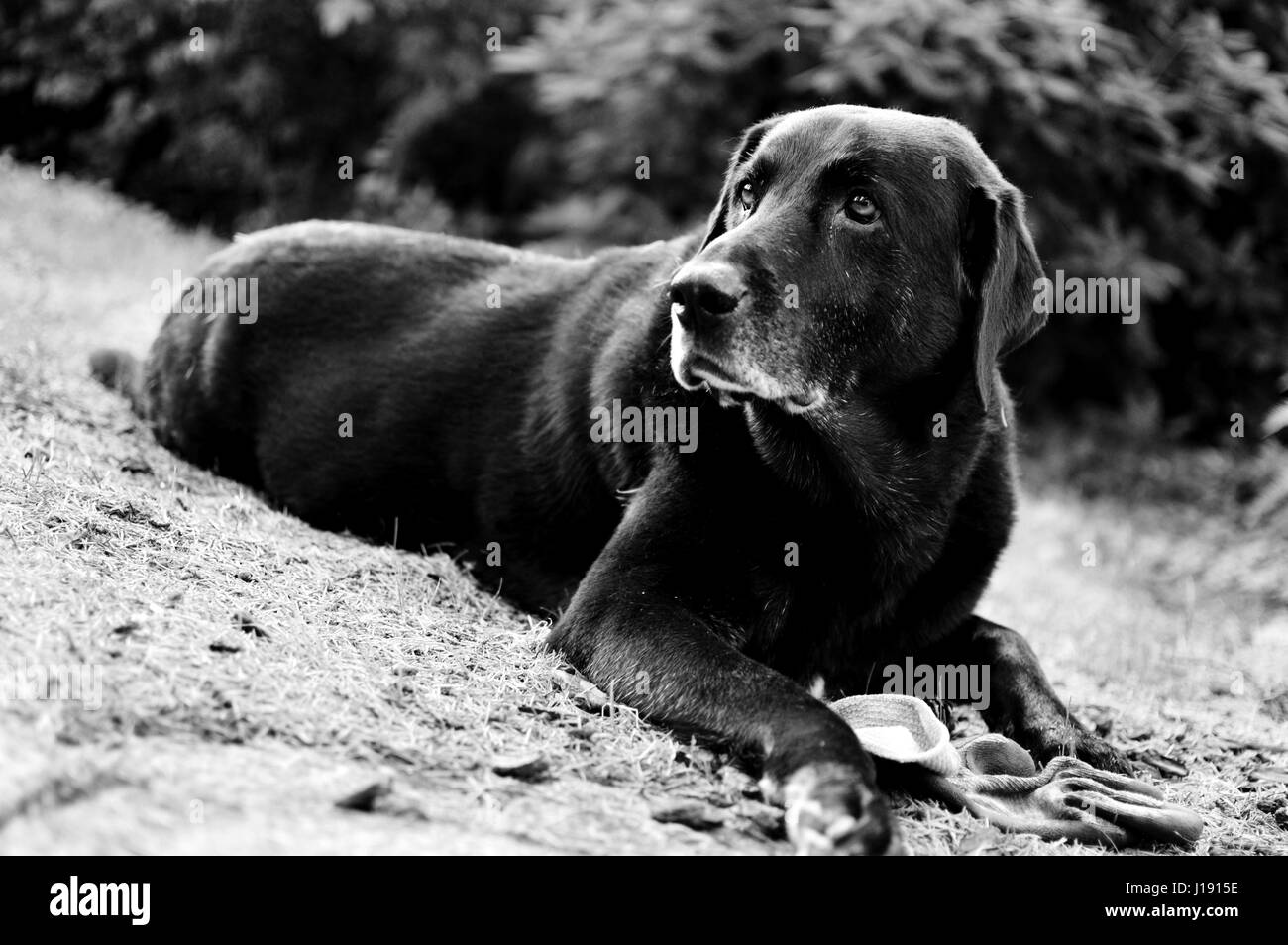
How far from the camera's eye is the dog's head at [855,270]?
3262 millimetres

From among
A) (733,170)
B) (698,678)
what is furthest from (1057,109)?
(698,678)

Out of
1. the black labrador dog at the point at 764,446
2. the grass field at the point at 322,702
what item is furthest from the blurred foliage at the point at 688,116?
the black labrador dog at the point at 764,446

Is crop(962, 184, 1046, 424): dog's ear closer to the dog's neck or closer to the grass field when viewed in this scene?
the dog's neck

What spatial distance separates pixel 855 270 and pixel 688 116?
6050 mm

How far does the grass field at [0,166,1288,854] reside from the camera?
7.66 ft

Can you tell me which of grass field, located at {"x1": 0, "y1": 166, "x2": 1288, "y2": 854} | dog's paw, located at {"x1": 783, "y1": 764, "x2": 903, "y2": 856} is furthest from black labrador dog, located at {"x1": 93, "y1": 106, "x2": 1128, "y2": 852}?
grass field, located at {"x1": 0, "y1": 166, "x2": 1288, "y2": 854}

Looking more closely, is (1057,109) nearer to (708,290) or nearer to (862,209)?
(862,209)

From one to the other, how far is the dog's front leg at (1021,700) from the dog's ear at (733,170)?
150 cm

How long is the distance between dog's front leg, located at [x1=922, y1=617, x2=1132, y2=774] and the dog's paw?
1.17 meters

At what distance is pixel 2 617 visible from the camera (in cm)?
277

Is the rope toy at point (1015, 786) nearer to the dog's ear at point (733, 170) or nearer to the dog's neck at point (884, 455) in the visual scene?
the dog's neck at point (884, 455)
